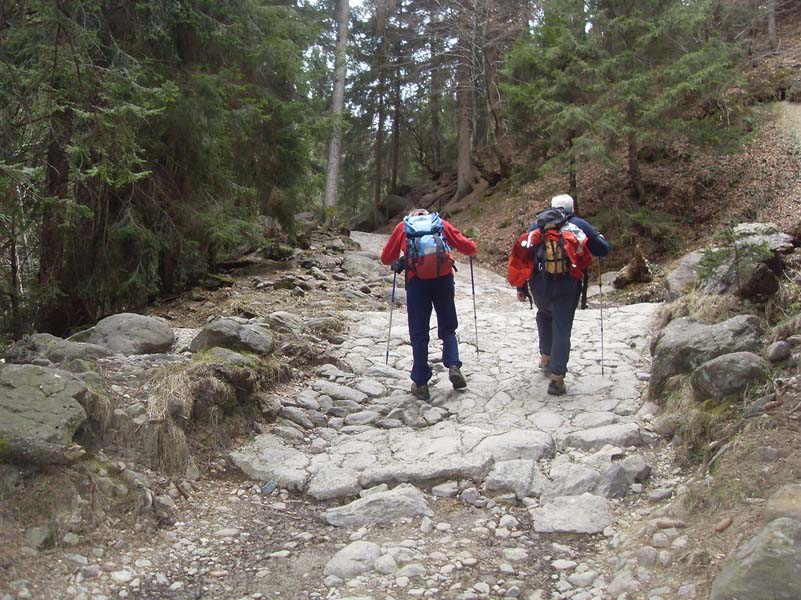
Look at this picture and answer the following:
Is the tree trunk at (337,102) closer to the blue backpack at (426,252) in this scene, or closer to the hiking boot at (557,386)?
the blue backpack at (426,252)

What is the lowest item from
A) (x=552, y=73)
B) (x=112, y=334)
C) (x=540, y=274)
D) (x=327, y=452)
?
(x=327, y=452)

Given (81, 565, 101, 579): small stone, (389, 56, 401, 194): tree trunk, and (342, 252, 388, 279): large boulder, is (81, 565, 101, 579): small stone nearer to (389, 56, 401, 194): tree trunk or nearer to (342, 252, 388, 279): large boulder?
(342, 252, 388, 279): large boulder

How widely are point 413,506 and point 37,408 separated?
253 centimetres

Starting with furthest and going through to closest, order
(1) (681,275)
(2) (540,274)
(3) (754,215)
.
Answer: (3) (754,215) < (1) (681,275) < (2) (540,274)

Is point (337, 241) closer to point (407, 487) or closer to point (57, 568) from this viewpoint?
point (407, 487)

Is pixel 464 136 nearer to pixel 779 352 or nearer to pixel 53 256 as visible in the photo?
pixel 53 256

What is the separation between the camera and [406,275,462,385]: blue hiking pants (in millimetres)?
6789

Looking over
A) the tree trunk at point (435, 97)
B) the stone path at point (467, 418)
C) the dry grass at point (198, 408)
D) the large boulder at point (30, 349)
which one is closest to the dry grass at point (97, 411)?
the dry grass at point (198, 408)

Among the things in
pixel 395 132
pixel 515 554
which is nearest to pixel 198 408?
pixel 515 554

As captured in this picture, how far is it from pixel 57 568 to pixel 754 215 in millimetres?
15436

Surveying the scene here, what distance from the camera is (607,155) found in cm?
1616

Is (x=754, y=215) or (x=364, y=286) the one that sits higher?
(x=754, y=215)

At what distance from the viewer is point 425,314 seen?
6844 mm

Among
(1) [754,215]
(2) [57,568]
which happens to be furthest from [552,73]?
(2) [57,568]
